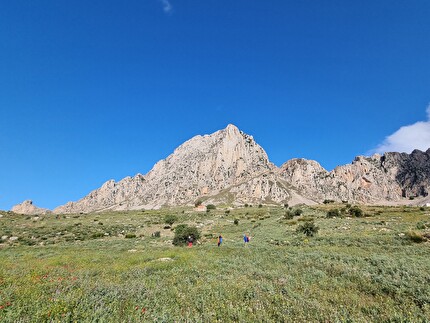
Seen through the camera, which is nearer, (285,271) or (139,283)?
(139,283)

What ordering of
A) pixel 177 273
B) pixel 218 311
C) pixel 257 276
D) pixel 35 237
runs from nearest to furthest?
1. pixel 218 311
2. pixel 257 276
3. pixel 177 273
4. pixel 35 237

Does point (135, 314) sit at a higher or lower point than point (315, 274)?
higher

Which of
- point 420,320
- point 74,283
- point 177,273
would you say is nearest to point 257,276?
point 177,273

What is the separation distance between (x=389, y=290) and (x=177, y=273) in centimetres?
984

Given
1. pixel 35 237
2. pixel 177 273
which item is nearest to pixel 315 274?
pixel 177 273

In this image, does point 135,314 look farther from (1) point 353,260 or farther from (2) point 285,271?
(1) point 353,260

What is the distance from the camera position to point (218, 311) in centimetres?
747

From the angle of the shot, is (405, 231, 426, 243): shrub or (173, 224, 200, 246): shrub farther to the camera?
(173, 224, 200, 246): shrub

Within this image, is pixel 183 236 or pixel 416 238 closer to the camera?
pixel 416 238

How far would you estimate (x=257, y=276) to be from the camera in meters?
12.8

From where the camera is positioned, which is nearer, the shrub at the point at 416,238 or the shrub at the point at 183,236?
the shrub at the point at 416,238

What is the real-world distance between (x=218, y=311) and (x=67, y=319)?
13.1ft

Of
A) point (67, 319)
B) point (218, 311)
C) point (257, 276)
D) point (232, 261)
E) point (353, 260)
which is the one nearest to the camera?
point (67, 319)

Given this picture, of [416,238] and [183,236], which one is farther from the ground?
→ [183,236]
